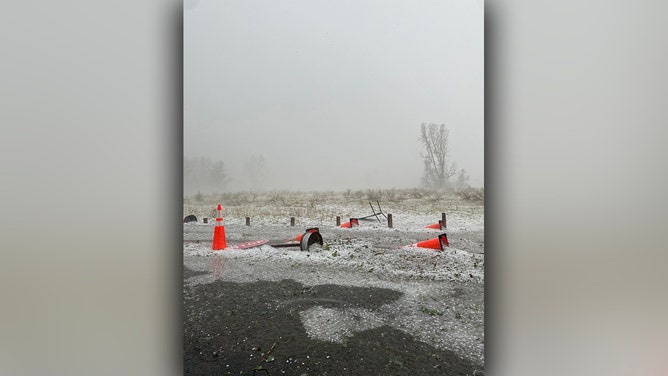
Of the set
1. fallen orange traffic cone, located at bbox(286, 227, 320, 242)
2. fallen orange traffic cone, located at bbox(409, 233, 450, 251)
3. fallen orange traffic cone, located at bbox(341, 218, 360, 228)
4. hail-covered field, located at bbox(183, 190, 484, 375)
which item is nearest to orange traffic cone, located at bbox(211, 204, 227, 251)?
hail-covered field, located at bbox(183, 190, 484, 375)

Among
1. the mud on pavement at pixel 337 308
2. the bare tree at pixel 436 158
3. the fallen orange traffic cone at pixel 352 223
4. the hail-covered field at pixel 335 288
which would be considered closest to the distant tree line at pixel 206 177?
the hail-covered field at pixel 335 288

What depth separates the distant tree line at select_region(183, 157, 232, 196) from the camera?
1236 mm

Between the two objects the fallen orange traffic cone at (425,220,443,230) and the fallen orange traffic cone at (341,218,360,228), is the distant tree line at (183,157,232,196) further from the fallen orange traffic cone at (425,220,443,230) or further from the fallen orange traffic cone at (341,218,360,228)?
the fallen orange traffic cone at (425,220,443,230)

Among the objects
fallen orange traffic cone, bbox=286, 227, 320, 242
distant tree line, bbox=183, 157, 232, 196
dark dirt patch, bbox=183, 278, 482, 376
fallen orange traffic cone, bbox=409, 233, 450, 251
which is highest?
distant tree line, bbox=183, 157, 232, 196

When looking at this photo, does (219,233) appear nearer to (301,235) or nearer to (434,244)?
(301,235)

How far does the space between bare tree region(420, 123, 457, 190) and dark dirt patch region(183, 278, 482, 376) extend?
45 centimetres

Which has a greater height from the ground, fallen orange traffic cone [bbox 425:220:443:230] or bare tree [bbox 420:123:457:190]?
bare tree [bbox 420:123:457:190]
